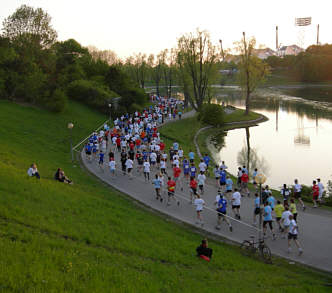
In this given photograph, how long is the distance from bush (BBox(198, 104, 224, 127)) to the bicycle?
35.0 m

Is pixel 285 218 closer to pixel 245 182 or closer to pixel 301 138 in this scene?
pixel 245 182

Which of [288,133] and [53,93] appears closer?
[53,93]

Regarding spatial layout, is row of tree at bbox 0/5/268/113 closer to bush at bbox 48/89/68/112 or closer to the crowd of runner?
bush at bbox 48/89/68/112

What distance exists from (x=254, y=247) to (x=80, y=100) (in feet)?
134

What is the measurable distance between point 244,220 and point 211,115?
32.9 m

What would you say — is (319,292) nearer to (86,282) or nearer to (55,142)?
(86,282)

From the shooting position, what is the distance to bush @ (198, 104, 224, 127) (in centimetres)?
4688

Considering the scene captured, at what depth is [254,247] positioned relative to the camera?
12000 mm

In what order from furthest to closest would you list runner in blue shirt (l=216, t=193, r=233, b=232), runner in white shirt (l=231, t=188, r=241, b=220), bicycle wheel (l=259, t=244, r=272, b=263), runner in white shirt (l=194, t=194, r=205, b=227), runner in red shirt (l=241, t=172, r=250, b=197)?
runner in red shirt (l=241, t=172, r=250, b=197) → runner in white shirt (l=231, t=188, r=241, b=220) → runner in white shirt (l=194, t=194, r=205, b=227) → runner in blue shirt (l=216, t=193, r=233, b=232) → bicycle wheel (l=259, t=244, r=272, b=263)

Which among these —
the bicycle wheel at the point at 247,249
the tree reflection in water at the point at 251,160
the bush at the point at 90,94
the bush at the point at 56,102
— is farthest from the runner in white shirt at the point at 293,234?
the bush at the point at 90,94

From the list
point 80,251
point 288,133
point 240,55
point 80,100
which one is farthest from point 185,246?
point 240,55

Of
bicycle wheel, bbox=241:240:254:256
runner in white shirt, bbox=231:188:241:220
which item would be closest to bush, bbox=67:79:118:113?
runner in white shirt, bbox=231:188:241:220

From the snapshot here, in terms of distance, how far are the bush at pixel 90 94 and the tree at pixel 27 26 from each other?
9.51 metres

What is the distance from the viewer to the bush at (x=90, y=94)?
1857 inches
